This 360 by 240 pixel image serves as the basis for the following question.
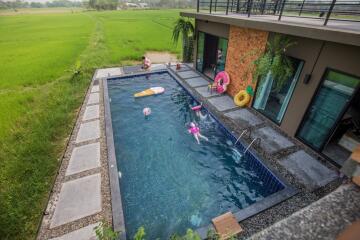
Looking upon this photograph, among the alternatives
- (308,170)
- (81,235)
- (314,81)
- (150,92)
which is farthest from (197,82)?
(81,235)

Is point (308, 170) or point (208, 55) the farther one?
point (208, 55)

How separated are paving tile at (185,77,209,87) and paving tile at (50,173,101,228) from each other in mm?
7627

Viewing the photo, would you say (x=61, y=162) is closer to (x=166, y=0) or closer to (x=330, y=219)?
(x=330, y=219)

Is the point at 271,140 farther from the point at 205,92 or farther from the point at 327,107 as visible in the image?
the point at 205,92

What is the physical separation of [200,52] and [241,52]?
4264 millimetres

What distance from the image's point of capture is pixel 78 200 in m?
4.68

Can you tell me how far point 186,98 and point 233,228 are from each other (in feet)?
23.9

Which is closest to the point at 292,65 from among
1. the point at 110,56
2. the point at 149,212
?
the point at 149,212

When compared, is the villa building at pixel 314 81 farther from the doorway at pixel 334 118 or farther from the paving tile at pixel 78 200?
the paving tile at pixel 78 200

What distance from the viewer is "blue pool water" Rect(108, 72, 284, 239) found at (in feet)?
15.5

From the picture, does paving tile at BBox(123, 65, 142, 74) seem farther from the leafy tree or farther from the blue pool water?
the leafy tree

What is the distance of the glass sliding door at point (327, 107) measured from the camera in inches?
193

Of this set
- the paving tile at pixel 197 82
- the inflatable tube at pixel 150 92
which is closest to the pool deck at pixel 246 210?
the inflatable tube at pixel 150 92

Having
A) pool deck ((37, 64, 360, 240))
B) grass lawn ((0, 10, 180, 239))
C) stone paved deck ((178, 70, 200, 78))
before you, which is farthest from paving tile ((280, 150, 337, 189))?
stone paved deck ((178, 70, 200, 78))
